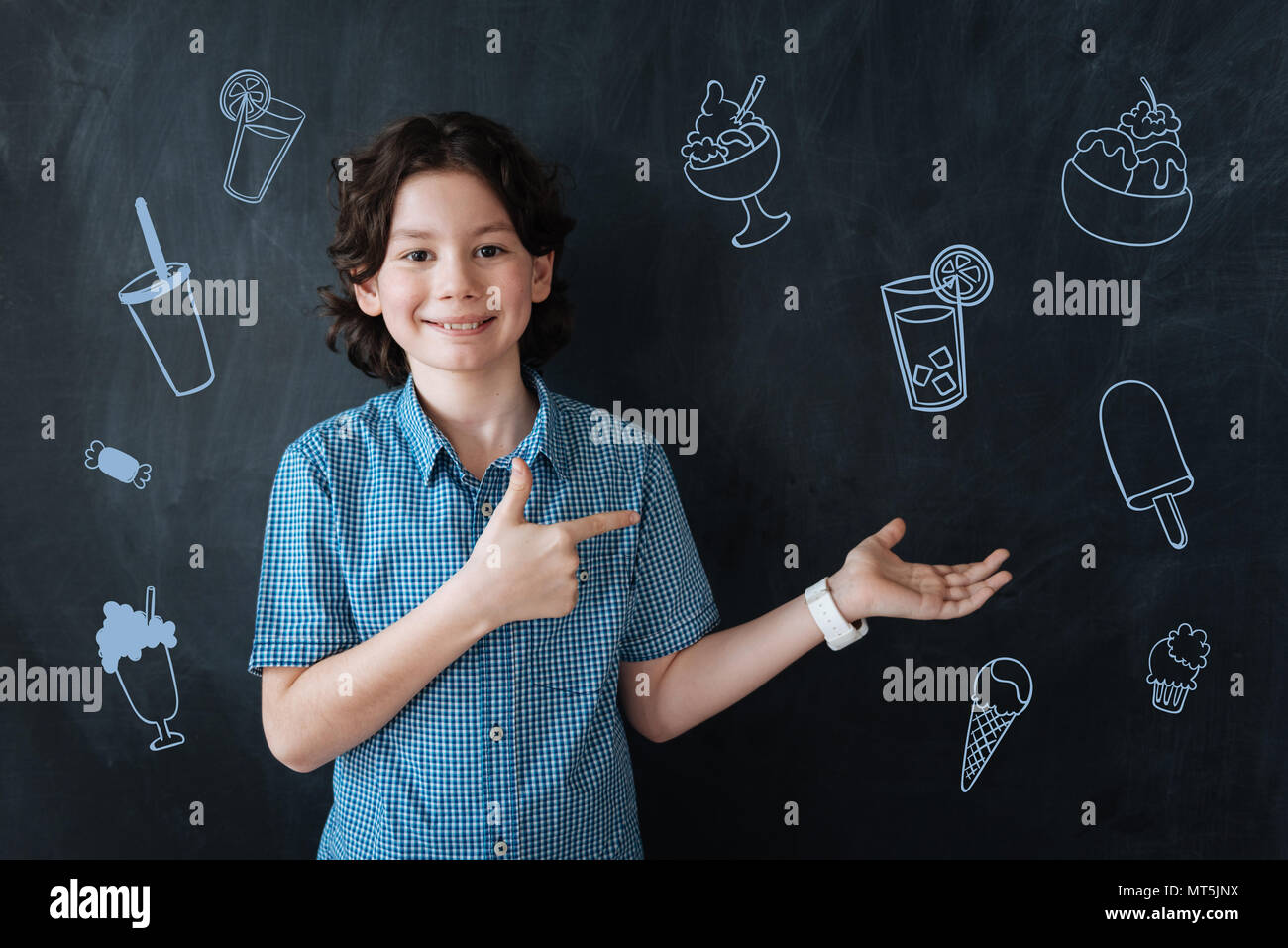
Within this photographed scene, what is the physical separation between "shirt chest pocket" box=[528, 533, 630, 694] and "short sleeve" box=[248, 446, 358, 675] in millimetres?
256

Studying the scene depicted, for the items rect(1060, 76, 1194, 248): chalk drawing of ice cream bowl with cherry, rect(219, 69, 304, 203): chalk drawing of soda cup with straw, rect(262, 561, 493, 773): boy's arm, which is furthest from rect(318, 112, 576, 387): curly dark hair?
rect(1060, 76, 1194, 248): chalk drawing of ice cream bowl with cherry

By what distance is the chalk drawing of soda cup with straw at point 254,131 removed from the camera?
1.48 metres

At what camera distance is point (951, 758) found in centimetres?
157

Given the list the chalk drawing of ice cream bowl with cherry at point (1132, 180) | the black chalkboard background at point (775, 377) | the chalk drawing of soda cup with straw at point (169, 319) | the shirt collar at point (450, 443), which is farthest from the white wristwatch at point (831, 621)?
the chalk drawing of soda cup with straw at point (169, 319)

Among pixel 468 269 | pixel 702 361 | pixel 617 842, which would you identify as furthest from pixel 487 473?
pixel 617 842

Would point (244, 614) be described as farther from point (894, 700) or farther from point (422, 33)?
point (894, 700)

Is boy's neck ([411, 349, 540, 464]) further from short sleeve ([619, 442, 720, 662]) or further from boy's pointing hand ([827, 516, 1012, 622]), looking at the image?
boy's pointing hand ([827, 516, 1012, 622])

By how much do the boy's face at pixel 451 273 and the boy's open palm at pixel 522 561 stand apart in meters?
0.22

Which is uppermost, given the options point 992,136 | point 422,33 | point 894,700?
Result: point 422,33

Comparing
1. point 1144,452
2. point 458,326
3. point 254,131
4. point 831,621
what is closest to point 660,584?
point 831,621

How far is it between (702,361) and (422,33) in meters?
0.70

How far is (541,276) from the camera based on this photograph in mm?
1340

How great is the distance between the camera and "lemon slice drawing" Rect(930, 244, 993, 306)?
4.99 ft

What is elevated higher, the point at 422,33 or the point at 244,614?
the point at 422,33
